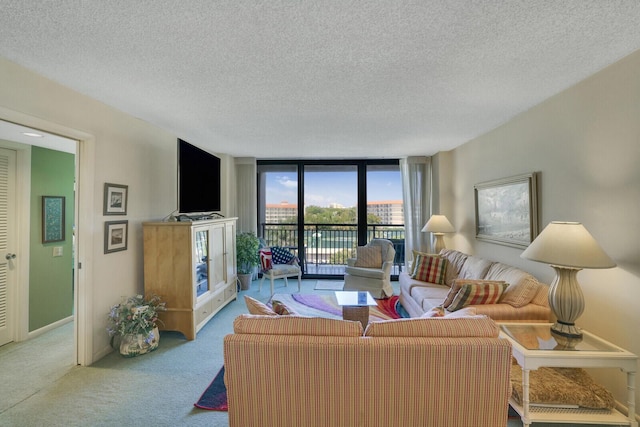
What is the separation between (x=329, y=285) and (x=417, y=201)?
7.07ft

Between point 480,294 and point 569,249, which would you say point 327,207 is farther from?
point 569,249

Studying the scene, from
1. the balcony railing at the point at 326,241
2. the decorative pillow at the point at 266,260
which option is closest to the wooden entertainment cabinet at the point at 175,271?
the decorative pillow at the point at 266,260

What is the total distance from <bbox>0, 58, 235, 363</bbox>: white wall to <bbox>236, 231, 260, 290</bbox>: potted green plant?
143cm

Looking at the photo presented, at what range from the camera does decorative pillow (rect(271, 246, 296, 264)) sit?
5047 millimetres

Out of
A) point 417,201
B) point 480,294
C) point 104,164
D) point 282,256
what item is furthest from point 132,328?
point 417,201

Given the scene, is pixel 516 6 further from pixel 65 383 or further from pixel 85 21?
pixel 65 383

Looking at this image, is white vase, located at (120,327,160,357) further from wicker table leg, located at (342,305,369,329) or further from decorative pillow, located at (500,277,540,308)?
decorative pillow, located at (500,277,540,308)

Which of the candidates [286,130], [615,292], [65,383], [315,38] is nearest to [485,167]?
[615,292]

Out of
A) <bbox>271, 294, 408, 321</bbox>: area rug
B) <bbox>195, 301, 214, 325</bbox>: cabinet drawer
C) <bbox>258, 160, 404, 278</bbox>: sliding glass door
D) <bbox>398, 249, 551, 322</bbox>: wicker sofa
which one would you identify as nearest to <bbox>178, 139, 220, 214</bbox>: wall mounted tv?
<bbox>195, 301, 214, 325</bbox>: cabinet drawer

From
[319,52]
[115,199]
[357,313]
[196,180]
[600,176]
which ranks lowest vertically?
[357,313]

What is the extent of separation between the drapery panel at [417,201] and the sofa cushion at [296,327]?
12.4ft

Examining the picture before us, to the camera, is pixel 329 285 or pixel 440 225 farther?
pixel 329 285

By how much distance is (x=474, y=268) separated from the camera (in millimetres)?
3396

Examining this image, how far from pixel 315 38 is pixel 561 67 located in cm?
172
